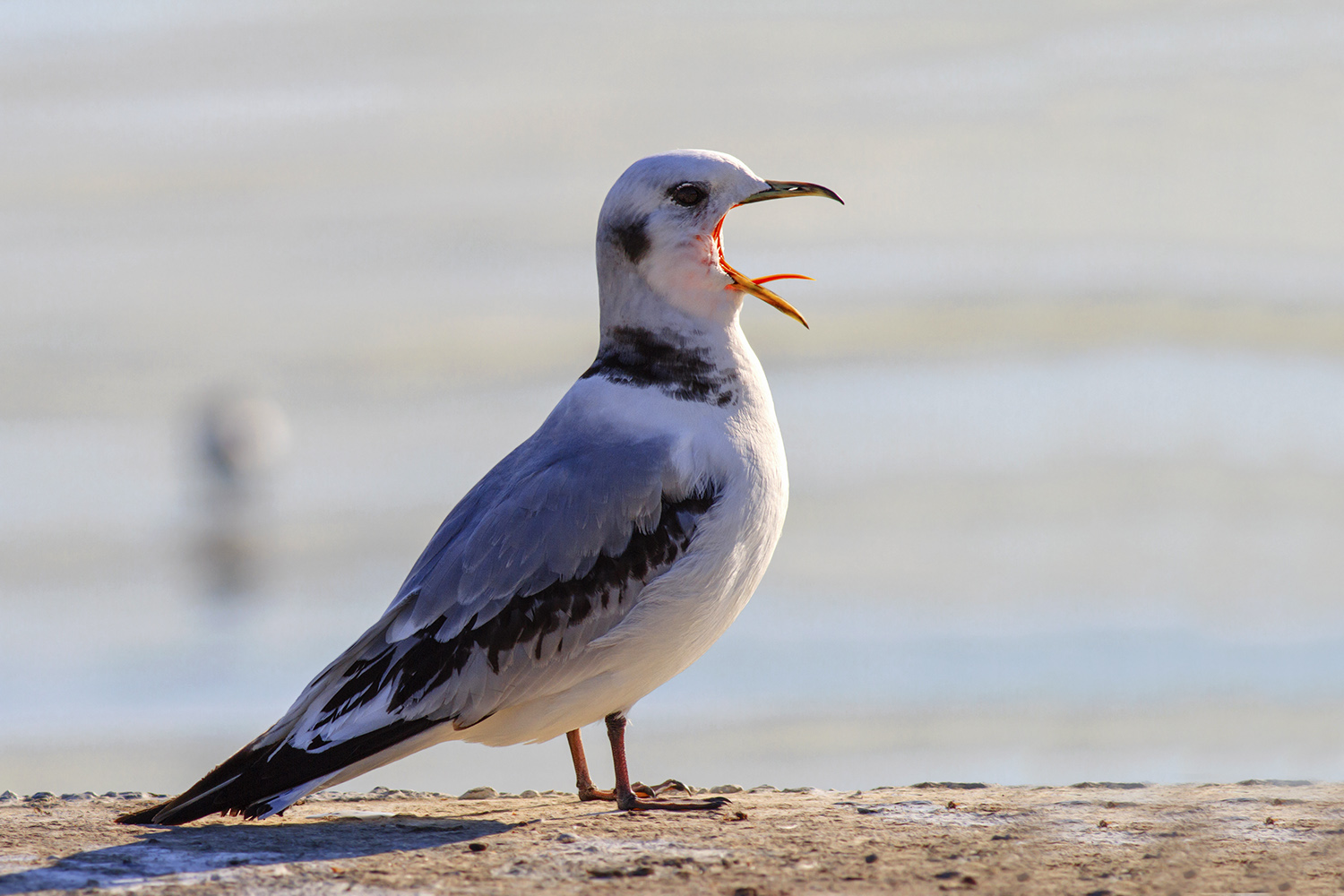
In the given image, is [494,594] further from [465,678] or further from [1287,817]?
[1287,817]

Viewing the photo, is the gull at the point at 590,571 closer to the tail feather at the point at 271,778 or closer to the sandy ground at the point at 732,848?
the tail feather at the point at 271,778

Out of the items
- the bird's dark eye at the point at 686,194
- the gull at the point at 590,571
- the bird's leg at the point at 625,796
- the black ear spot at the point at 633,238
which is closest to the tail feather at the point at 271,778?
the gull at the point at 590,571

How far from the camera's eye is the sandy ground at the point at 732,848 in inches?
184

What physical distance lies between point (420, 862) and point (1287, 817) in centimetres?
340

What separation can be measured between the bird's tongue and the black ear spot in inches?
12.5

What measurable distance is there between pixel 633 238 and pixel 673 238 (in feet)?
0.57

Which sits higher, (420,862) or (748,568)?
(748,568)

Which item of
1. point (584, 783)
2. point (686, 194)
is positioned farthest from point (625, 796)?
point (686, 194)

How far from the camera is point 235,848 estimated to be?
5125mm

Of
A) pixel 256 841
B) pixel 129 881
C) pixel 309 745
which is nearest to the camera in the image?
pixel 129 881

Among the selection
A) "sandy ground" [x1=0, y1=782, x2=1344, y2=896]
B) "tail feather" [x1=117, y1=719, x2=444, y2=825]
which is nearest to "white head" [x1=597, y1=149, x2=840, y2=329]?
"tail feather" [x1=117, y1=719, x2=444, y2=825]

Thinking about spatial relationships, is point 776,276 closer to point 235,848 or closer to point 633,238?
point 633,238

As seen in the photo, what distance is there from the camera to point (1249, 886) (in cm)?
470

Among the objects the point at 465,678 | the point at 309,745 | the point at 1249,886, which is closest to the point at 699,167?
the point at 465,678
